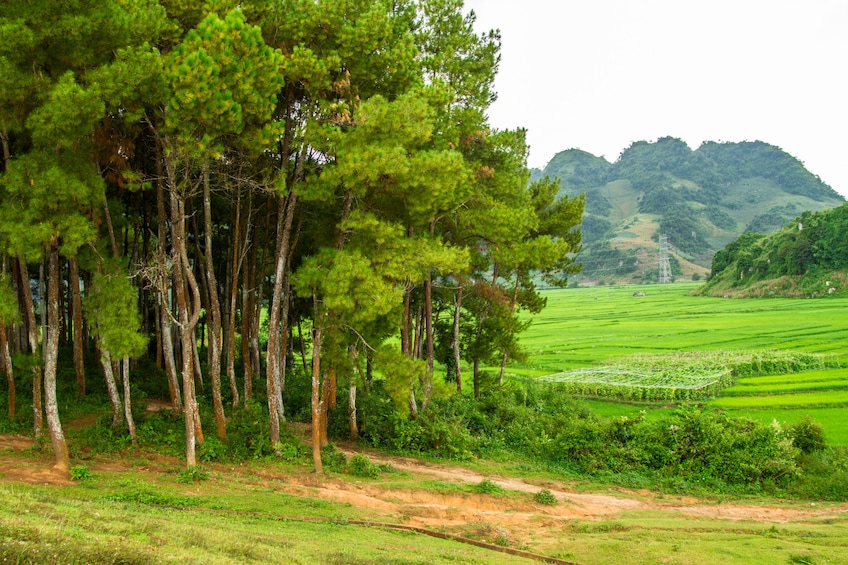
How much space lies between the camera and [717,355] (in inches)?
1353

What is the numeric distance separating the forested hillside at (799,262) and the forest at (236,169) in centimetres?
6333

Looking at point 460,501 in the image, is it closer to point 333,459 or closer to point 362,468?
point 362,468

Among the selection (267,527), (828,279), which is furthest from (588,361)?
(828,279)

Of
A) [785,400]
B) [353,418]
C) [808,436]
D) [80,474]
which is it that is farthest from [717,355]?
[80,474]

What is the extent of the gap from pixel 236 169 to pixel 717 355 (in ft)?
102

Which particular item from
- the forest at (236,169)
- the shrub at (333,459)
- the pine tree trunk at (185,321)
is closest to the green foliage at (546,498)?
the forest at (236,169)

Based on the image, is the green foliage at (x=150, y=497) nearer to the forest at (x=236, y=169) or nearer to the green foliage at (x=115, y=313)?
the forest at (x=236, y=169)

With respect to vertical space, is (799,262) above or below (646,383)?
above

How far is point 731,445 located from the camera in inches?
598

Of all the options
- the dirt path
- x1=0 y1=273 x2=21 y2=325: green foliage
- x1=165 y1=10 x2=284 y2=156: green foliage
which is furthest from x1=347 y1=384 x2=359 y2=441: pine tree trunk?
x1=0 y1=273 x2=21 y2=325: green foliage

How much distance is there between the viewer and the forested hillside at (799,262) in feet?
215

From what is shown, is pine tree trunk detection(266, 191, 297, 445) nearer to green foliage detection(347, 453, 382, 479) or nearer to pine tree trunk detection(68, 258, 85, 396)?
green foliage detection(347, 453, 382, 479)

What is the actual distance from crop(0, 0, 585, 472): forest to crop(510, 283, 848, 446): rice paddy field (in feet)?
37.5

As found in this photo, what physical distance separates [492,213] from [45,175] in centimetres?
1071
